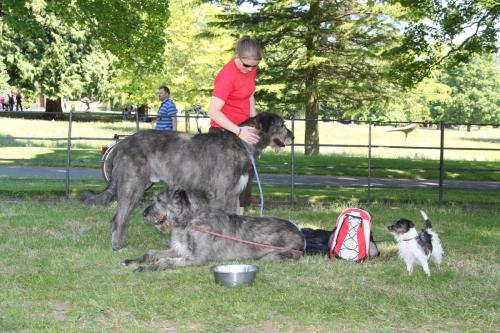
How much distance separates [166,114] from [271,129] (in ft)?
24.3

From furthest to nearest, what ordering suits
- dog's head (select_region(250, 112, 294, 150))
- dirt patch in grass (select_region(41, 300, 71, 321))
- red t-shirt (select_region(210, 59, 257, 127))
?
dog's head (select_region(250, 112, 294, 150))
red t-shirt (select_region(210, 59, 257, 127))
dirt patch in grass (select_region(41, 300, 71, 321))

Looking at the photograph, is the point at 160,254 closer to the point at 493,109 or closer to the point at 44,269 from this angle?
the point at 44,269

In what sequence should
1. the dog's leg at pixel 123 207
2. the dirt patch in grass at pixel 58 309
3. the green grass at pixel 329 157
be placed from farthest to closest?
the green grass at pixel 329 157, the dog's leg at pixel 123 207, the dirt patch in grass at pixel 58 309

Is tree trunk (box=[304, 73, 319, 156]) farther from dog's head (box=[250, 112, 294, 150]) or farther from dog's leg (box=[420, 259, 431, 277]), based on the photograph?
dog's leg (box=[420, 259, 431, 277])

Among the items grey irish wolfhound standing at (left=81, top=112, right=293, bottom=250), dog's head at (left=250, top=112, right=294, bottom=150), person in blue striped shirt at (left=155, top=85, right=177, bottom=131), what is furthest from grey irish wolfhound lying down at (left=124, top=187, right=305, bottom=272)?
person in blue striped shirt at (left=155, top=85, right=177, bottom=131)

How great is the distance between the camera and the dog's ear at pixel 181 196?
297 inches

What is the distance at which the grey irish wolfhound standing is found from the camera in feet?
26.3

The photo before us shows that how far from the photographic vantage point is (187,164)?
320 inches

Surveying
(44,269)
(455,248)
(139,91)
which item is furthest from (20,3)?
(139,91)

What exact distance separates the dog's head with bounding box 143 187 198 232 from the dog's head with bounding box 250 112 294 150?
4.44 ft

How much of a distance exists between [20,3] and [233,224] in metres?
12.4

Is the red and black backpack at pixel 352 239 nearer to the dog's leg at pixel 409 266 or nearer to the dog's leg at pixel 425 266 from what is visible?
the dog's leg at pixel 409 266

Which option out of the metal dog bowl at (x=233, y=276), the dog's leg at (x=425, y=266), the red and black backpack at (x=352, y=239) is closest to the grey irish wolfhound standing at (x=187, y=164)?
the red and black backpack at (x=352, y=239)

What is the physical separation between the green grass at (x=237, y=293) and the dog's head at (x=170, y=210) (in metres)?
0.66
